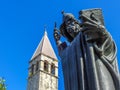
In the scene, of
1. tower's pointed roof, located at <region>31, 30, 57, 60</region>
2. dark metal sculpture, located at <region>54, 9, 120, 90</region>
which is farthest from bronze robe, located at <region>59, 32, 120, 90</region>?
tower's pointed roof, located at <region>31, 30, 57, 60</region>

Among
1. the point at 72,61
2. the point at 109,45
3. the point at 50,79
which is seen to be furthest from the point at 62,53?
the point at 50,79

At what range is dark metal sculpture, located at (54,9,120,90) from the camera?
3531 mm

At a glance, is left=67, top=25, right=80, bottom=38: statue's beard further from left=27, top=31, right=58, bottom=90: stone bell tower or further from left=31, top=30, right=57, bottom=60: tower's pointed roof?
left=31, top=30, right=57, bottom=60: tower's pointed roof

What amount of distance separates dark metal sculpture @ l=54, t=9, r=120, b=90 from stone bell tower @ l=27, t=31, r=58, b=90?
172 ft

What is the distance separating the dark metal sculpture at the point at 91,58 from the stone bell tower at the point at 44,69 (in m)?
52.5

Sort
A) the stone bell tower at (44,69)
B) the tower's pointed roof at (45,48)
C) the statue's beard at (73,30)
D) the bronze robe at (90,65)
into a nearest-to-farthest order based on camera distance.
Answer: the bronze robe at (90,65) → the statue's beard at (73,30) → the stone bell tower at (44,69) → the tower's pointed roof at (45,48)

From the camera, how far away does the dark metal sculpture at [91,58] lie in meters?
3.53

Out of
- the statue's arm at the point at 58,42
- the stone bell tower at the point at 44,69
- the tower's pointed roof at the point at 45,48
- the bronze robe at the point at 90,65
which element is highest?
the tower's pointed roof at the point at 45,48

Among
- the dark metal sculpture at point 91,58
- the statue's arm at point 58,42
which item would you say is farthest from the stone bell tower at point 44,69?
the dark metal sculpture at point 91,58

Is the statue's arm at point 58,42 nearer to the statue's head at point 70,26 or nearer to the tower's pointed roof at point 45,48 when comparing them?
the statue's head at point 70,26

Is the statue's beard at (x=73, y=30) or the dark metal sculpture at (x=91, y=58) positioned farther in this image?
the statue's beard at (x=73, y=30)

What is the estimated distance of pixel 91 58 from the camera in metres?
3.61

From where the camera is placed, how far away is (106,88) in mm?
3457

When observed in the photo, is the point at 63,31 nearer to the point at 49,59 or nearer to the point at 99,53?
the point at 99,53
